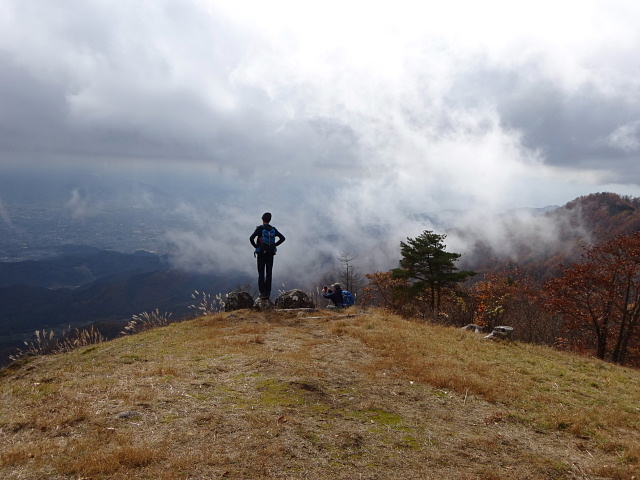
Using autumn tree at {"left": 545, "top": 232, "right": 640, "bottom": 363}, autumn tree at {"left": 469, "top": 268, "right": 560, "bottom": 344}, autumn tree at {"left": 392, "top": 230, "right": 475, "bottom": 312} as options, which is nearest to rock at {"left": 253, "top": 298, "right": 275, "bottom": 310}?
autumn tree at {"left": 545, "top": 232, "right": 640, "bottom": 363}

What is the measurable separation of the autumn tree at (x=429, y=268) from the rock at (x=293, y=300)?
14.3 metres

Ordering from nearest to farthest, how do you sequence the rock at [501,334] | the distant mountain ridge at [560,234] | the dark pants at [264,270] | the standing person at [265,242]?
1. the rock at [501,334]
2. the standing person at [265,242]
3. the dark pants at [264,270]
4. the distant mountain ridge at [560,234]

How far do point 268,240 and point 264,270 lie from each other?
4.57 ft

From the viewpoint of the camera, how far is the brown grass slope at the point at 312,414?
4258mm

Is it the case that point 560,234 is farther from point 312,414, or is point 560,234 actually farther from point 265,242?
point 312,414

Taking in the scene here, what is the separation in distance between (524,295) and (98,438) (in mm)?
29057

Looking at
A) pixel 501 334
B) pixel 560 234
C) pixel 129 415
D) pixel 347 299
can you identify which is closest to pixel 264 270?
pixel 347 299

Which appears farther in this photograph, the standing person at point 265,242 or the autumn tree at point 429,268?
the autumn tree at point 429,268

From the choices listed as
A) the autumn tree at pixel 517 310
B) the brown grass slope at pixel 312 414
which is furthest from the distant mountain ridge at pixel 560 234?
the brown grass slope at pixel 312 414

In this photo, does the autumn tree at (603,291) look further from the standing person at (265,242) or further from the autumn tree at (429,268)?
the standing person at (265,242)

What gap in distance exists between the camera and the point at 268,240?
14.4 meters

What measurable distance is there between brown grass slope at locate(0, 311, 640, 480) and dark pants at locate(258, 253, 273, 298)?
4.55m

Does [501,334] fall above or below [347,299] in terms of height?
below

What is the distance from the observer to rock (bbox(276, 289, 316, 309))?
52.0 feet
